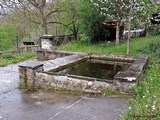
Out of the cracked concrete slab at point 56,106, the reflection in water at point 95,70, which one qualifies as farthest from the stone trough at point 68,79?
the cracked concrete slab at point 56,106

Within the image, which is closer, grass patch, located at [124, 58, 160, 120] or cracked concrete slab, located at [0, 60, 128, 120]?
grass patch, located at [124, 58, 160, 120]

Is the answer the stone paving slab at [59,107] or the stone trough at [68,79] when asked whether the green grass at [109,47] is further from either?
the stone paving slab at [59,107]

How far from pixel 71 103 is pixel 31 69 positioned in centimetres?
176

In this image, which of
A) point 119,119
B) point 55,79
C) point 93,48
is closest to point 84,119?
point 119,119

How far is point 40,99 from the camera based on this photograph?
6.32 metres

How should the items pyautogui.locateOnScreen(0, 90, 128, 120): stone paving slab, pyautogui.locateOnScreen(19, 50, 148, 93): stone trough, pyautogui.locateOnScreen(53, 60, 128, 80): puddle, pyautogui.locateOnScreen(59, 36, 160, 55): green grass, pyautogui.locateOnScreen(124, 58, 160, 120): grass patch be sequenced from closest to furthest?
pyautogui.locateOnScreen(124, 58, 160, 120): grass patch, pyautogui.locateOnScreen(0, 90, 128, 120): stone paving slab, pyautogui.locateOnScreen(19, 50, 148, 93): stone trough, pyautogui.locateOnScreen(53, 60, 128, 80): puddle, pyautogui.locateOnScreen(59, 36, 160, 55): green grass

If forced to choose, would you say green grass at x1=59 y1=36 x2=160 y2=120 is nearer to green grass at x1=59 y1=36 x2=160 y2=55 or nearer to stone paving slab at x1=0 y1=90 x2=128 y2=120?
stone paving slab at x1=0 y1=90 x2=128 y2=120

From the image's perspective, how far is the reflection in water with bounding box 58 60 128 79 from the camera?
8.22 meters

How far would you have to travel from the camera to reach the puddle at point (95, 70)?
26.9ft

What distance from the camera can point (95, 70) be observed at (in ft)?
29.2

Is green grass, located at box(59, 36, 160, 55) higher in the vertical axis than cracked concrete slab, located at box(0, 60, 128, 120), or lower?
higher

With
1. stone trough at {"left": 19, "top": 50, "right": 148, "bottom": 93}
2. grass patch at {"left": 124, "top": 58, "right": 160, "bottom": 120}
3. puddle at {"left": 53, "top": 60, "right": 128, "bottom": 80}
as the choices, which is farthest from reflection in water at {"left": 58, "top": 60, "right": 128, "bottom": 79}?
grass patch at {"left": 124, "top": 58, "right": 160, "bottom": 120}

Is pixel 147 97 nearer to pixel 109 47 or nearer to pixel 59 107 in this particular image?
pixel 59 107

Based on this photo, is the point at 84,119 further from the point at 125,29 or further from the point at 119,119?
the point at 125,29
